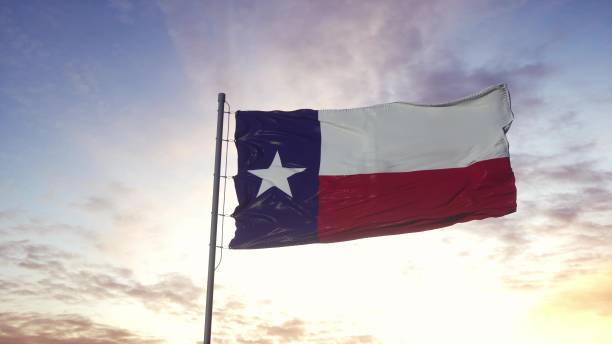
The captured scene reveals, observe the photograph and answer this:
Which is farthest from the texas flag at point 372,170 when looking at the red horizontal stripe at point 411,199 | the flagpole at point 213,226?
the flagpole at point 213,226

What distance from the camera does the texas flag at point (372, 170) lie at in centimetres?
1495

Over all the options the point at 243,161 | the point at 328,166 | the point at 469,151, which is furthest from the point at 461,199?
the point at 243,161

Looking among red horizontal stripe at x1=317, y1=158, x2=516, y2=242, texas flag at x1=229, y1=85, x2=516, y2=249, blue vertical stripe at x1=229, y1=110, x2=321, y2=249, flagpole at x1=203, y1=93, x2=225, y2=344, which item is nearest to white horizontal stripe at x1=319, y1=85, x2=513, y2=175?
texas flag at x1=229, y1=85, x2=516, y2=249

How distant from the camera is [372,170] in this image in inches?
616

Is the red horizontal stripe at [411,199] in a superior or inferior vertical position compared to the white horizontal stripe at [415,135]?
inferior

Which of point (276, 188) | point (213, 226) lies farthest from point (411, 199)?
point (213, 226)

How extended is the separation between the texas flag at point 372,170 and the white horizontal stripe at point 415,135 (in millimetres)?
25

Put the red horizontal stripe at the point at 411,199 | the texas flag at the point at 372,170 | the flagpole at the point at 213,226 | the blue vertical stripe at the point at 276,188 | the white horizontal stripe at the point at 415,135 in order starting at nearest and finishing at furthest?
the flagpole at the point at 213,226
the blue vertical stripe at the point at 276,188
the texas flag at the point at 372,170
the red horizontal stripe at the point at 411,199
the white horizontal stripe at the point at 415,135

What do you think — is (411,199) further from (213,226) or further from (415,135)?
(213,226)

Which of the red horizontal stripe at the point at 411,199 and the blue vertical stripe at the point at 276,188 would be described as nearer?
the blue vertical stripe at the point at 276,188

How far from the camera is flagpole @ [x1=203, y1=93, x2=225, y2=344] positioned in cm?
1216

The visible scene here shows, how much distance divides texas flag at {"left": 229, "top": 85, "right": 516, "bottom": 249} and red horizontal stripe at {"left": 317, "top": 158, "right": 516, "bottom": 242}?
0.02 m

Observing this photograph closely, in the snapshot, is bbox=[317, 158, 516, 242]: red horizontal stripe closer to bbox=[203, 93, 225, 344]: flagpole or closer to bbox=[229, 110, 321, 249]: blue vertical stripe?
bbox=[229, 110, 321, 249]: blue vertical stripe

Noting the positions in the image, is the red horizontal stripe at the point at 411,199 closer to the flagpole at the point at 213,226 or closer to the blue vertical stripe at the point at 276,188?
the blue vertical stripe at the point at 276,188
